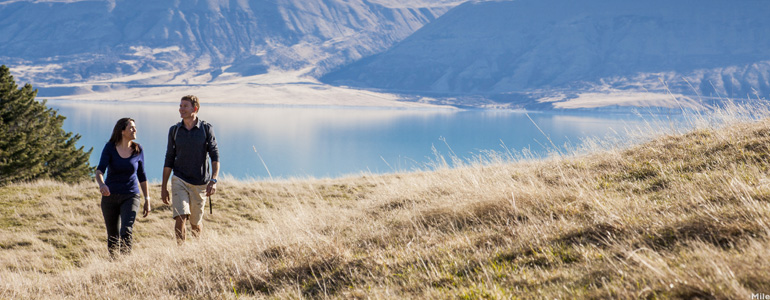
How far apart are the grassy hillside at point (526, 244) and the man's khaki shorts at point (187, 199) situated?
0.74 meters

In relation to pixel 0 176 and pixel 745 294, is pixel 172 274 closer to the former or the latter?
pixel 745 294

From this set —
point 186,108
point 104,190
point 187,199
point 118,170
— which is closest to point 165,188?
point 187,199

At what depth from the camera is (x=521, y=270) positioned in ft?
10.2

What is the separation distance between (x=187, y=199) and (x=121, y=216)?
0.72 m

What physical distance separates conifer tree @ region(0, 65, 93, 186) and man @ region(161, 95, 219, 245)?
1397cm

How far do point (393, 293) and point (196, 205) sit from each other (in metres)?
3.81

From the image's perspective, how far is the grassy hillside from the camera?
275cm

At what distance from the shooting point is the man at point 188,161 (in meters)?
5.89

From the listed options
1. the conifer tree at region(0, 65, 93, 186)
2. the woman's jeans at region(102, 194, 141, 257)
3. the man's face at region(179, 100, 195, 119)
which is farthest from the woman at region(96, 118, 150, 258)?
the conifer tree at region(0, 65, 93, 186)

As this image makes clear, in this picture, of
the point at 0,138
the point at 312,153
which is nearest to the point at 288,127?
Answer: the point at 312,153

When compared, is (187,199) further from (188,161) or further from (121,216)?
(121,216)

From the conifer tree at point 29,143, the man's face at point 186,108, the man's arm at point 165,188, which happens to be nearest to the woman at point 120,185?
the man's arm at point 165,188

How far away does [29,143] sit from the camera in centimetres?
1888

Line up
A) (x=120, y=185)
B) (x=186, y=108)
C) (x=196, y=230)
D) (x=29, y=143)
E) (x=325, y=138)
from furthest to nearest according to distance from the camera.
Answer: (x=325, y=138)
(x=29, y=143)
(x=196, y=230)
(x=186, y=108)
(x=120, y=185)
